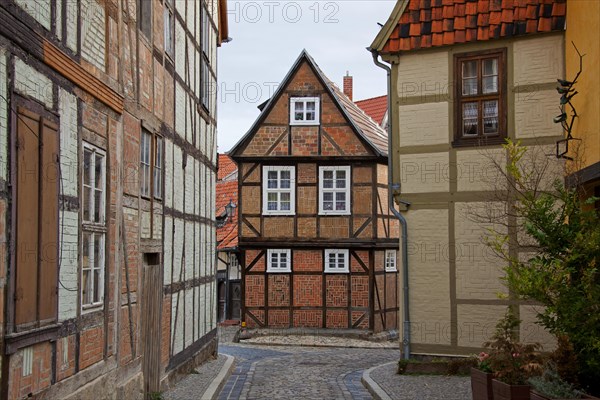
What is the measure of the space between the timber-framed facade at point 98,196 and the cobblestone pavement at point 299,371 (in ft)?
4.40

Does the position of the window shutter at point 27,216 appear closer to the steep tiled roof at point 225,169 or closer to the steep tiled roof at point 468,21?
the steep tiled roof at point 468,21

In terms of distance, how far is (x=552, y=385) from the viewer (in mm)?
7988

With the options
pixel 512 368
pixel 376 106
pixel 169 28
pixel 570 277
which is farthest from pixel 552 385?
pixel 376 106

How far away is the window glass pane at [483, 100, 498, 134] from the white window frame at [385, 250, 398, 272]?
12767 mm

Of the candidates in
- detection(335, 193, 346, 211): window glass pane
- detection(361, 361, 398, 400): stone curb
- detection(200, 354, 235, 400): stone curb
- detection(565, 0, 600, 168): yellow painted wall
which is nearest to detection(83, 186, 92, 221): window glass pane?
detection(200, 354, 235, 400): stone curb

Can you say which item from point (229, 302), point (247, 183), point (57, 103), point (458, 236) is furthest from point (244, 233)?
point (57, 103)

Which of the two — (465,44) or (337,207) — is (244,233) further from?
(465,44)

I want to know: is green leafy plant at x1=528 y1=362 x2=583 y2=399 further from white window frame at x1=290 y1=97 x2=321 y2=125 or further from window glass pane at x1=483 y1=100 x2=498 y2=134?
white window frame at x1=290 y1=97 x2=321 y2=125

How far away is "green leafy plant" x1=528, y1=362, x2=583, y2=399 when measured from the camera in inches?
309

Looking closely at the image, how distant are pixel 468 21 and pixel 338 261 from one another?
1271 centimetres

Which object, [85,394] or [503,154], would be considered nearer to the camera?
[85,394]

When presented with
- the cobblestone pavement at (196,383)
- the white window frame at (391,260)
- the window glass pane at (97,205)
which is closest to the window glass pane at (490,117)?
the cobblestone pavement at (196,383)

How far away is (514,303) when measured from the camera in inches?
506

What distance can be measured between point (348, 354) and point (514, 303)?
348 inches
